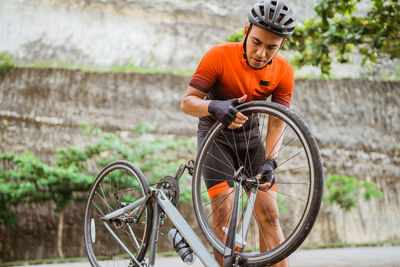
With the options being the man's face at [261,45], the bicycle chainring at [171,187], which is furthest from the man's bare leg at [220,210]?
the man's face at [261,45]

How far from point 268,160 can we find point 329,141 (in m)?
7.29

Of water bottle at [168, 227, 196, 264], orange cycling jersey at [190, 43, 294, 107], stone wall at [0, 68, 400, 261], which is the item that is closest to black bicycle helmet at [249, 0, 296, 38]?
orange cycling jersey at [190, 43, 294, 107]

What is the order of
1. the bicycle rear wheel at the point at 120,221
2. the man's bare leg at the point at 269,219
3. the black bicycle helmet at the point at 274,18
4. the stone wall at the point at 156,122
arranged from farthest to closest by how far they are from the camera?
the stone wall at the point at 156,122 → the bicycle rear wheel at the point at 120,221 → the man's bare leg at the point at 269,219 → the black bicycle helmet at the point at 274,18

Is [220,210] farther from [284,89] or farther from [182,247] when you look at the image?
[284,89]

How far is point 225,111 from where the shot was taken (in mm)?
1859

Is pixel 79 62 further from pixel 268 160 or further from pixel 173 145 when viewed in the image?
pixel 268 160

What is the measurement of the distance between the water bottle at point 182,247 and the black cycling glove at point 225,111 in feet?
2.20

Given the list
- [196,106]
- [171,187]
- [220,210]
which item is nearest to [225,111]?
[196,106]

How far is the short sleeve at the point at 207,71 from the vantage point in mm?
2141

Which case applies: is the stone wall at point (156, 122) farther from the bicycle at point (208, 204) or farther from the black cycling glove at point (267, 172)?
the black cycling glove at point (267, 172)

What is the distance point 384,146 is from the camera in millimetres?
9180

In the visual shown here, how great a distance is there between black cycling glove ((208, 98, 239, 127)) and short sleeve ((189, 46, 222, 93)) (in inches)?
9.7

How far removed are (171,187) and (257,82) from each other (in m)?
0.72

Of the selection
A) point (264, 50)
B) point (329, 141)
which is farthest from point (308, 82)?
point (264, 50)
